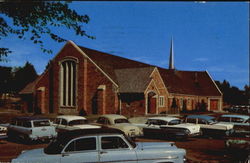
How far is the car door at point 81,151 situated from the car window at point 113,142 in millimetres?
301

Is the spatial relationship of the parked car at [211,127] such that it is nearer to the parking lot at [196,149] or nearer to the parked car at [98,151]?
the parking lot at [196,149]

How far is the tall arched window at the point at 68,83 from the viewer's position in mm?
35156

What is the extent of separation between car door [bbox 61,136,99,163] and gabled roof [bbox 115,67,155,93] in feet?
78.2

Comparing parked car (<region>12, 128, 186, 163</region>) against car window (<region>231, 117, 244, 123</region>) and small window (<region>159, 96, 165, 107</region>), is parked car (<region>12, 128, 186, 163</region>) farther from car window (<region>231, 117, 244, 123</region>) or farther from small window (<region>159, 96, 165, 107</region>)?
small window (<region>159, 96, 165, 107</region>)

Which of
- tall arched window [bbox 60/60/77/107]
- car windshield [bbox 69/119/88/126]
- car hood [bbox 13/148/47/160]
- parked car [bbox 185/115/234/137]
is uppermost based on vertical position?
tall arched window [bbox 60/60/77/107]

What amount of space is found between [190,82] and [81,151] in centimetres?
4482

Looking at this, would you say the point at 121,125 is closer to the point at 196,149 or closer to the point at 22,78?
the point at 196,149

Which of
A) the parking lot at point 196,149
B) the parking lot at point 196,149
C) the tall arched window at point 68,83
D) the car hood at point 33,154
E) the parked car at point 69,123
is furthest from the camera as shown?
the tall arched window at point 68,83

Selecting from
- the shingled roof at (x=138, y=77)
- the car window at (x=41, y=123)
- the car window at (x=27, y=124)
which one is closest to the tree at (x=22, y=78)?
the shingled roof at (x=138, y=77)

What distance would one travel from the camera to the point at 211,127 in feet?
54.4

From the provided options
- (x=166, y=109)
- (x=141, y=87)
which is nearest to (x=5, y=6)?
(x=141, y=87)

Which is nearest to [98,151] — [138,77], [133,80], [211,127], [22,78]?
[211,127]

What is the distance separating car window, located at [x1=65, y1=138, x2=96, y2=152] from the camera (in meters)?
7.26

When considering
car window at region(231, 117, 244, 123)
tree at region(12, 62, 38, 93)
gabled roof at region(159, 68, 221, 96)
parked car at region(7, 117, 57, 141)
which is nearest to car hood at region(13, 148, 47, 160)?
parked car at region(7, 117, 57, 141)
